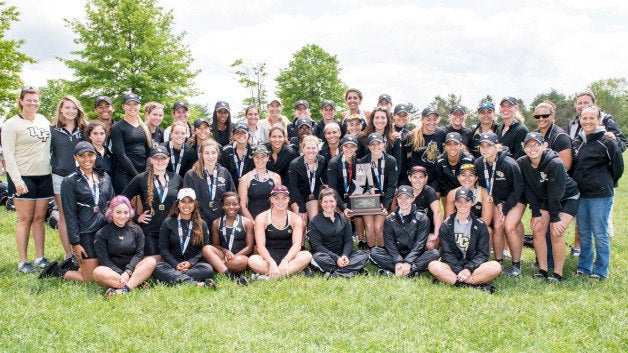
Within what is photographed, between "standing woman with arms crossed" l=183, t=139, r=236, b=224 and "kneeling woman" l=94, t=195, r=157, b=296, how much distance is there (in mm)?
1150

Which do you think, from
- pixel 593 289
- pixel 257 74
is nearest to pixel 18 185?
pixel 593 289

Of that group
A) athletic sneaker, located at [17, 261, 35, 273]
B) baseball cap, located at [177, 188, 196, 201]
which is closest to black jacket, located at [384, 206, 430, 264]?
baseball cap, located at [177, 188, 196, 201]

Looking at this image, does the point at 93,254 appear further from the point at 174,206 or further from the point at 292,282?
the point at 292,282

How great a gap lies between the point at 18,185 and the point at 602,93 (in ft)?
318

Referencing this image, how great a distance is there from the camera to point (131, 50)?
2834 cm

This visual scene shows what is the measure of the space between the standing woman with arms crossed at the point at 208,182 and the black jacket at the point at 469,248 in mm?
3673

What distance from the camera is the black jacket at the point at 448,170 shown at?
8.55m

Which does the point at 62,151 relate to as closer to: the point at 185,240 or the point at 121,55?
the point at 185,240

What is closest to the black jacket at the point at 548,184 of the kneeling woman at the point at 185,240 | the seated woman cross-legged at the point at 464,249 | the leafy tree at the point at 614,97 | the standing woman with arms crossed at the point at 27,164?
the seated woman cross-legged at the point at 464,249

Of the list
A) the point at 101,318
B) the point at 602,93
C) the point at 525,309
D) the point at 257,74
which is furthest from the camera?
the point at 602,93

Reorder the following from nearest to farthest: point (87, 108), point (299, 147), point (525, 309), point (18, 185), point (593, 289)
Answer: point (525, 309)
point (593, 289)
point (18, 185)
point (299, 147)
point (87, 108)

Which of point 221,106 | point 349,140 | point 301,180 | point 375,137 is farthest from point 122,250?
point 375,137

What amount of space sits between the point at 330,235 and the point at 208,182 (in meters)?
2.28

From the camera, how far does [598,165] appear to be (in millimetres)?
7637
